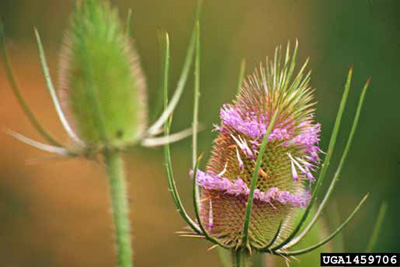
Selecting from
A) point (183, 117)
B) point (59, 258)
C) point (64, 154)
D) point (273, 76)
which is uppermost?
point (183, 117)

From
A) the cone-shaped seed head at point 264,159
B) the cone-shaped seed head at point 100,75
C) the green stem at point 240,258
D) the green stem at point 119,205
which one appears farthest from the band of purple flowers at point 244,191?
the cone-shaped seed head at point 100,75

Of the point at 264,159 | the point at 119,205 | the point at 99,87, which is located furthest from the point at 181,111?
the point at 264,159

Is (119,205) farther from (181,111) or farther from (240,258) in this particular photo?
(181,111)

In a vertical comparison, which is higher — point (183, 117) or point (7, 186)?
point (183, 117)

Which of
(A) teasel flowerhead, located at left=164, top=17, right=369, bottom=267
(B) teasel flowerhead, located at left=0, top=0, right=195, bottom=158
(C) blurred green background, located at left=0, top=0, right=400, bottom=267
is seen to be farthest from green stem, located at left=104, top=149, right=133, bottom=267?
(C) blurred green background, located at left=0, top=0, right=400, bottom=267

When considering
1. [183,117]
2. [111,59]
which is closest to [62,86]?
[111,59]

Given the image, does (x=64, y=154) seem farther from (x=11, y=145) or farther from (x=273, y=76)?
(x=11, y=145)

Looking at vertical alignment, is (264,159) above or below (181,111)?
below

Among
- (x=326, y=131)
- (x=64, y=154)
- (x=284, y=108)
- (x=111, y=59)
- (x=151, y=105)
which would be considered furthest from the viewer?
(x=151, y=105)
